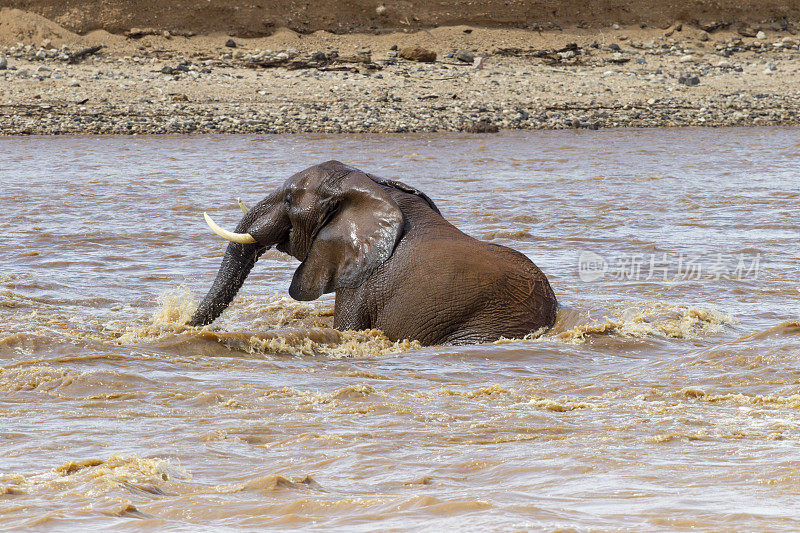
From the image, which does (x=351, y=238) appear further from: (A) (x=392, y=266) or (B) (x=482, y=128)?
(B) (x=482, y=128)

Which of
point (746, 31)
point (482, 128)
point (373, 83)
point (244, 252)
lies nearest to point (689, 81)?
point (482, 128)

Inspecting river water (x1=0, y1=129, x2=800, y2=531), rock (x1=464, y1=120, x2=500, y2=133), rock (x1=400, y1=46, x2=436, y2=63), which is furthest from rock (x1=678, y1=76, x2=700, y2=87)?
river water (x1=0, y1=129, x2=800, y2=531)

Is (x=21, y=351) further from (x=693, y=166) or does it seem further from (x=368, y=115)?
(x=368, y=115)

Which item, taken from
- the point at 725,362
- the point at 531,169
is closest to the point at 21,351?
the point at 725,362

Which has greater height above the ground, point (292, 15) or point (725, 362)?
point (292, 15)

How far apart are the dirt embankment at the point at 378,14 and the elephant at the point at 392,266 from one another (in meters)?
21.9

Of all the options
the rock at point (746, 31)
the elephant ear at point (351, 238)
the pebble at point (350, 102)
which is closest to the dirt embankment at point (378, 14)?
the rock at point (746, 31)

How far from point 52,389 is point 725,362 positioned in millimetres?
3500

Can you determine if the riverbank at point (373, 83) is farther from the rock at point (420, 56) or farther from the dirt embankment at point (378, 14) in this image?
the dirt embankment at point (378, 14)

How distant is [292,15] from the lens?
29.6 meters

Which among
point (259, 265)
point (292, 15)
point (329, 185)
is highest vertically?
point (292, 15)

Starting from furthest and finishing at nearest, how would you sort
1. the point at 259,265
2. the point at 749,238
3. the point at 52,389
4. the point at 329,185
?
1. the point at 749,238
2. the point at 259,265
3. the point at 329,185
4. the point at 52,389

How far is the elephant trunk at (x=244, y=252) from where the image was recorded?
296 inches

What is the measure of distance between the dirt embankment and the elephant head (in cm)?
2175
